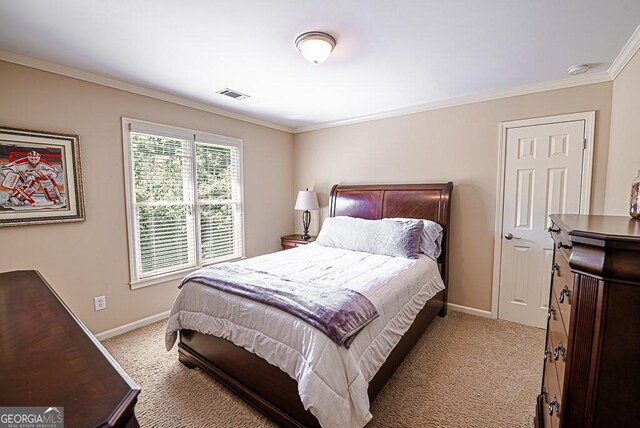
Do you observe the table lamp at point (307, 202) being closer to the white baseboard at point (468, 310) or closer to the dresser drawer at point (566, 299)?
the white baseboard at point (468, 310)

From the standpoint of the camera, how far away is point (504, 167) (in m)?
2.96

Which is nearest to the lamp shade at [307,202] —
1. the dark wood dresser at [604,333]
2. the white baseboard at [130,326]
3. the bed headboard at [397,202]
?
the bed headboard at [397,202]

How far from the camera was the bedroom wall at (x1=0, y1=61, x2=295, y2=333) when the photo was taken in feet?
7.32

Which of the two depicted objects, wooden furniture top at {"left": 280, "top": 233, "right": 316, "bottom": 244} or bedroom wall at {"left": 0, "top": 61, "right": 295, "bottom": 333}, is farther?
wooden furniture top at {"left": 280, "top": 233, "right": 316, "bottom": 244}

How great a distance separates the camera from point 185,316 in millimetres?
2170

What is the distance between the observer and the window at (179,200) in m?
2.90

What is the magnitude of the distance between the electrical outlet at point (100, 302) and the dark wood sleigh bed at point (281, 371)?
0.99m

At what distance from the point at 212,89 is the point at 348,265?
87.3 inches

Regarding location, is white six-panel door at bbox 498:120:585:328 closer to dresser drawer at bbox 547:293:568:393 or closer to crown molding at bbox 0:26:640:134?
crown molding at bbox 0:26:640:134

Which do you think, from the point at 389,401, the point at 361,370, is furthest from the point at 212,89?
the point at 389,401

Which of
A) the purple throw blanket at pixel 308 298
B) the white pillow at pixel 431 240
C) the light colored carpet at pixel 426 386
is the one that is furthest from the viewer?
the white pillow at pixel 431 240

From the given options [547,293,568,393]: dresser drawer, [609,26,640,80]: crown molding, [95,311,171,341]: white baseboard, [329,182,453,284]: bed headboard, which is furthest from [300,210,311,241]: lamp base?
[609,26,640,80]: crown molding

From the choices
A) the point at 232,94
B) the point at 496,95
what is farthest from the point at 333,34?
the point at 496,95

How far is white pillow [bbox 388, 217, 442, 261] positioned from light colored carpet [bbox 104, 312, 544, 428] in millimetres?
785
